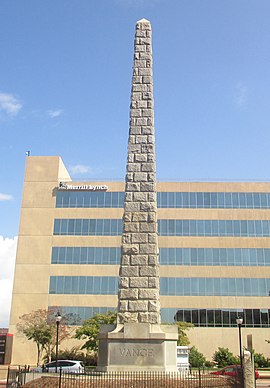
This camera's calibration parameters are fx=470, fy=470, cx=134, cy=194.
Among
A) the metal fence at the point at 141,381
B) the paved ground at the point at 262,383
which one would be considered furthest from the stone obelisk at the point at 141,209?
the paved ground at the point at 262,383

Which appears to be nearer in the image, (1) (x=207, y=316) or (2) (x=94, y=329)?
(2) (x=94, y=329)

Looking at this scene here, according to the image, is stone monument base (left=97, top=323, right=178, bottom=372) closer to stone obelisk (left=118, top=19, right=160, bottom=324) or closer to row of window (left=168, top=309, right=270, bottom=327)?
stone obelisk (left=118, top=19, right=160, bottom=324)

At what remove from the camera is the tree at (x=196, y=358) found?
46188 mm

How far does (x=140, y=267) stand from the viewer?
1877cm

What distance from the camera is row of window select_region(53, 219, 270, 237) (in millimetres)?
55875

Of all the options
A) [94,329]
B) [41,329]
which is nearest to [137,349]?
[94,329]

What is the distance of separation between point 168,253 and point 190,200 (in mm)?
7053

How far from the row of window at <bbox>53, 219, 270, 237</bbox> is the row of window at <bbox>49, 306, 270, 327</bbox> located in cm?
881

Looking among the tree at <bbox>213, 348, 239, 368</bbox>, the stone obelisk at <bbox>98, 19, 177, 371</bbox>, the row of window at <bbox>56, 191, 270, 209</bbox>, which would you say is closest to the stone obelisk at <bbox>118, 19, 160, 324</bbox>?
the stone obelisk at <bbox>98, 19, 177, 371</bbox>

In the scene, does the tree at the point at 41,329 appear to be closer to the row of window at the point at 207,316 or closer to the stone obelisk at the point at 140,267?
the row of window at the point at 207,316

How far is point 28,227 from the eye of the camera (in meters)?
56.9

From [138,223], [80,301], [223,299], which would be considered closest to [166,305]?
[223,299]

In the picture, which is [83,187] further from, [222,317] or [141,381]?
[141,381]

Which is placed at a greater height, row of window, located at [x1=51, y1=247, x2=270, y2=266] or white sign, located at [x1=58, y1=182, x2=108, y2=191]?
white sign, located at [x1=58, y1=182, x2=108, y2=191]
